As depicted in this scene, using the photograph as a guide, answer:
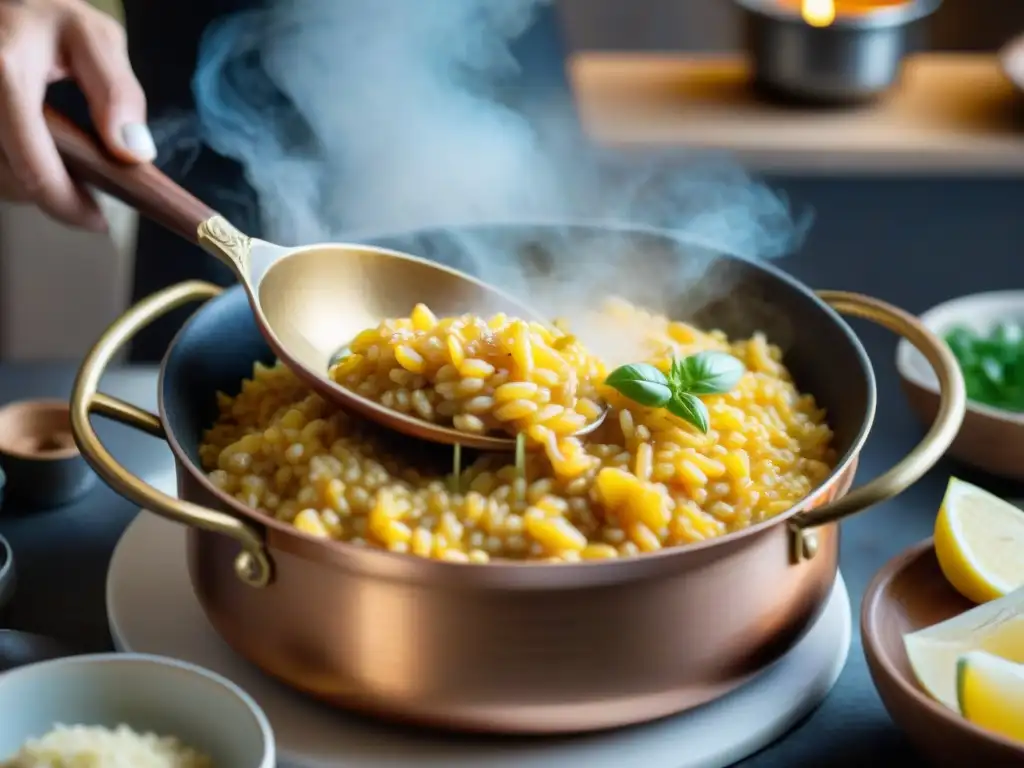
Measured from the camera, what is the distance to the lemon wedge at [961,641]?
1.31m

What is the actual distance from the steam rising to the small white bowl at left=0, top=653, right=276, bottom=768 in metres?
1.05

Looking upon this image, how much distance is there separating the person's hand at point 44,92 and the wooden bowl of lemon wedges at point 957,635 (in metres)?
1.08

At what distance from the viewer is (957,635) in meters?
1.35

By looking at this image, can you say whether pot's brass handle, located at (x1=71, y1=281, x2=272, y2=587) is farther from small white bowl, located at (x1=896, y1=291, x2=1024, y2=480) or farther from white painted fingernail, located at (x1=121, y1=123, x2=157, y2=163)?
small white bowl, located at (x1=896, y1=291, x2=1024, y2=480)

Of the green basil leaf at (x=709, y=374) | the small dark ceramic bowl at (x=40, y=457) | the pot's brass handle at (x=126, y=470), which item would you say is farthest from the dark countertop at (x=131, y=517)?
the green basil leaf at (x=709, y=374)

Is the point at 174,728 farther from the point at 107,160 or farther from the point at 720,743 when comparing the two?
the point at 107,160

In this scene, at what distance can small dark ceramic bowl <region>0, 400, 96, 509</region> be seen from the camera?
5.67ft

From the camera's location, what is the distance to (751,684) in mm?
1470

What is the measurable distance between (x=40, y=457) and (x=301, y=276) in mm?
400

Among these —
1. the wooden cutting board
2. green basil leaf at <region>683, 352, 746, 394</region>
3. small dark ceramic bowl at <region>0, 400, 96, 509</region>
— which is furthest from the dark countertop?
the wooden cutting board

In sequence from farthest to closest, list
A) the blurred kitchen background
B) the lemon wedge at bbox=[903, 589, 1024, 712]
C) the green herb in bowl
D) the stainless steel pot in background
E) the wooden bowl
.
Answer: the stainless steel pot in background
the blurred kitchen background
the green herb in bowl
the lemon wedge at bbox=[903, 589, 1024, 712]
the wooden bowl

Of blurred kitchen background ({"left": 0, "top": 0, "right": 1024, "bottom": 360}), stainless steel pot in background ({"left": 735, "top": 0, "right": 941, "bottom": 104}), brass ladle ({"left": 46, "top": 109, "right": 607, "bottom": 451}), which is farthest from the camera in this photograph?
stainless steel pot in background ({"left": 735, "top": 0, "right": 941, "bottom": 104})

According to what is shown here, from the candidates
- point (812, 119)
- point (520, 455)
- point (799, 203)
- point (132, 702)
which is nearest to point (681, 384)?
point (520, 455)

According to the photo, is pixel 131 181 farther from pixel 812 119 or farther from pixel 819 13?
pixel 812 119
